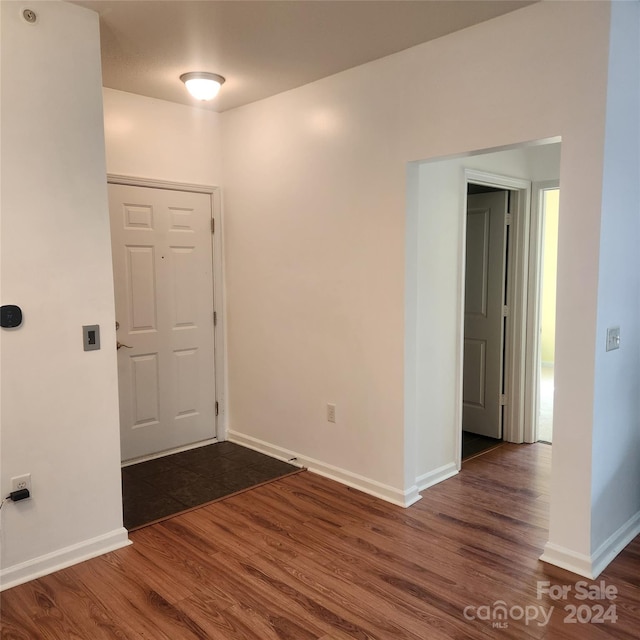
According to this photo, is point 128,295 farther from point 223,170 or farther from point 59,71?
point 59,71

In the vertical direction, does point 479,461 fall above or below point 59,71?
below

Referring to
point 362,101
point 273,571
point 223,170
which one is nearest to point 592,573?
point 273,571

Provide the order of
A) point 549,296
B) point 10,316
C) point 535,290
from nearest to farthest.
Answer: point 10,316
point 535,290
point 549,296

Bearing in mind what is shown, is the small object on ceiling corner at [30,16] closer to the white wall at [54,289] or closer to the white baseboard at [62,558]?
the white wall at [54,289]

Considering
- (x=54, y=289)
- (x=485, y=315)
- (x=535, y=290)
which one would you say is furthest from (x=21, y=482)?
(x=535, y=290)

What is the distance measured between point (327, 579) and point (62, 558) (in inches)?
49.2

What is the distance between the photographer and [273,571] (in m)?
2.65

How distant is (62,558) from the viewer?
267cm

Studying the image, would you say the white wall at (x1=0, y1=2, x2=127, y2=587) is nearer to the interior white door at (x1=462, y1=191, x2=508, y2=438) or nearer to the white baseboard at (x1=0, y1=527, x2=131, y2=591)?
the white baseboard at (x1=0, y1=527, x2=131, y2=591)

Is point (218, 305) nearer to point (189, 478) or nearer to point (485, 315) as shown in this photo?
point (189, 478)

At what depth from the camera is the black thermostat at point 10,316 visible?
2420 millimetres

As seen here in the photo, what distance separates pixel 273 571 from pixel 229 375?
2.10 meters

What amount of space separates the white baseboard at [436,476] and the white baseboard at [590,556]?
0.94 metres

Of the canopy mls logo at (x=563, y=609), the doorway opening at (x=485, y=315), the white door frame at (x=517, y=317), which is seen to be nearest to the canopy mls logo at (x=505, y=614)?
the canopy mls logo at (x=563, y=609)
